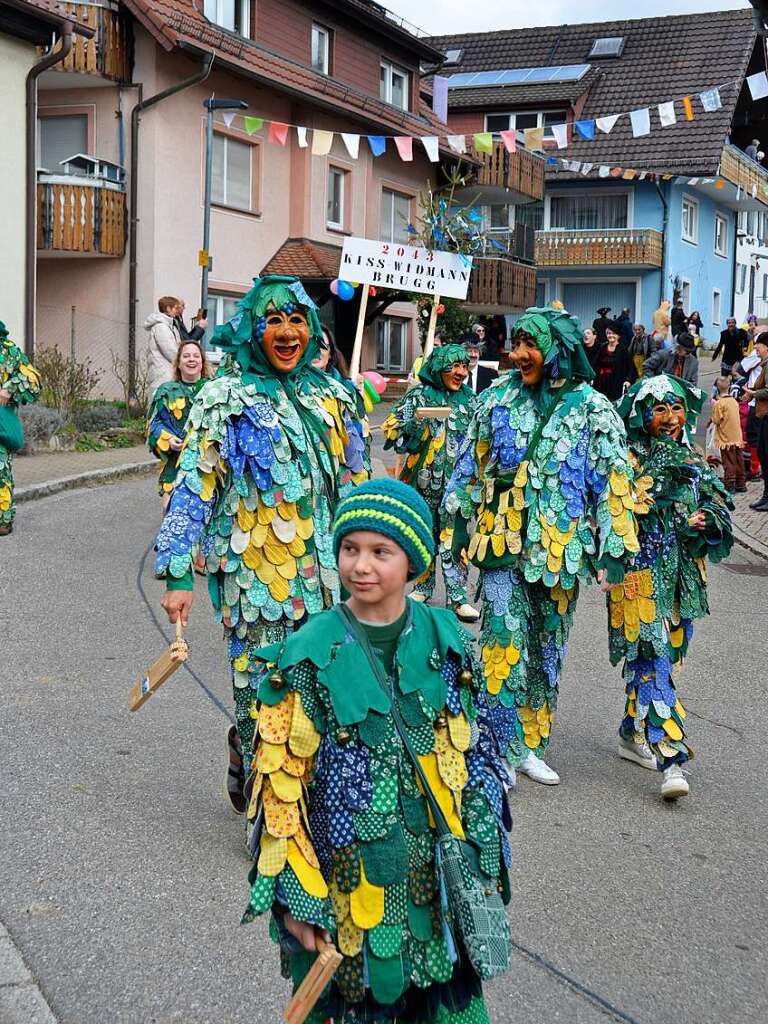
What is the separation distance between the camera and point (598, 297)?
4331 centimetres

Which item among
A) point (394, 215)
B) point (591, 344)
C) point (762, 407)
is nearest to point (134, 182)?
point (591, 344)

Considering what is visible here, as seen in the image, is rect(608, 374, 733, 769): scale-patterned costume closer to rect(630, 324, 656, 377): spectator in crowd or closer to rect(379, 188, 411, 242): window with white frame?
rect(630, 324, 656, 377): spectator in crowd

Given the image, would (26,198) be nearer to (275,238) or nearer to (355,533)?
(275,238)

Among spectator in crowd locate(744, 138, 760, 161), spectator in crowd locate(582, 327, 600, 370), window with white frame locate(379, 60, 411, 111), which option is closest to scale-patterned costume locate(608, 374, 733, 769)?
spectator in crowd locate(582, 327, 600, 370)

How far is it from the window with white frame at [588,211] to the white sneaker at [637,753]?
37.9 meters

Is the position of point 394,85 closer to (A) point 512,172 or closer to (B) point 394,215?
(B) point 394,215

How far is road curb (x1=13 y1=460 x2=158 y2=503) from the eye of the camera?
44.2ft

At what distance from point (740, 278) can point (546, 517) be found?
46004 mm

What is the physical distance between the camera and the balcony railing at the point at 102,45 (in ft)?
70.7

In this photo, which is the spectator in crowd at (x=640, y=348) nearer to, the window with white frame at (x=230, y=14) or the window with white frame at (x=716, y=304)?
the window with white frame at (x=230, y=14)

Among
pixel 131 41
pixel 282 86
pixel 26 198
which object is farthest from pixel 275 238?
pixel 26 198

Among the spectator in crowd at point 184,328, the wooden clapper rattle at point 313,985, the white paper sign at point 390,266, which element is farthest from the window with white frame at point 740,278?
the wooden clapper rattle at point 313,985

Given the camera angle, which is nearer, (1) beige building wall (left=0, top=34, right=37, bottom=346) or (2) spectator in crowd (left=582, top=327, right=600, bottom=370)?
(1) beige building wall (left=0, top=34, right=37, bottom=346)

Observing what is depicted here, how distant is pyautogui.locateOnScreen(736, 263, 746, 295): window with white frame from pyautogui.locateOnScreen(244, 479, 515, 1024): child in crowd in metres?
47.6
